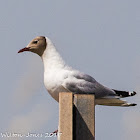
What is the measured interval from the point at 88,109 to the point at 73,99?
0.95 ft

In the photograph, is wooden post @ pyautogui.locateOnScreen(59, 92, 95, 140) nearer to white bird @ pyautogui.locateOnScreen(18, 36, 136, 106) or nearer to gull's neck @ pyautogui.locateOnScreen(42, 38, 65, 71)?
white bird @ pyautogui.locateOnScreen(18, 36, 136, 106)

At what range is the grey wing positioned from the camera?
12318 millimetres

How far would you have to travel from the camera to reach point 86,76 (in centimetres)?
1283

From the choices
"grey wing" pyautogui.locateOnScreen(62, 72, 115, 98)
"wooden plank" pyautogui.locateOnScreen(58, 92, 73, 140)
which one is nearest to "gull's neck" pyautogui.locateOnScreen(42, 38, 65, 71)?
"grey wing" pyautogui.locateOnScreen(62, 72, 115, 98)

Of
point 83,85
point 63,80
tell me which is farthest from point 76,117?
point 83,85

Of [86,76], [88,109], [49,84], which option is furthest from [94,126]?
[86,76]

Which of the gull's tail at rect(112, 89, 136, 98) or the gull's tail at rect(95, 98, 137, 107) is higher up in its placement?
the gull's tail at rect(112, 89, 136, 98)

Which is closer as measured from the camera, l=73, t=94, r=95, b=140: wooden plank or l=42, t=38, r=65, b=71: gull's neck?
l=73, t=94, r=95, b=140: wooden plank

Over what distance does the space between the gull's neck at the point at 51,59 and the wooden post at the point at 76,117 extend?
348 centimetres

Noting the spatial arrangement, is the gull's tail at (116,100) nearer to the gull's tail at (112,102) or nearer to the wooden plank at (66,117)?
the gull's tail at (112,102)

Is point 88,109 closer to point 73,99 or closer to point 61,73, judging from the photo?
point 73,99

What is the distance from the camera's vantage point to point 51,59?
1258 cm

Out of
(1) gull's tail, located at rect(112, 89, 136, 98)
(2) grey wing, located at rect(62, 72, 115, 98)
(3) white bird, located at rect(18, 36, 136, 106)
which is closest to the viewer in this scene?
(3) white bird, located at rect(18, 36, 136, 106)

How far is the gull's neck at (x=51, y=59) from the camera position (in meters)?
12.4
